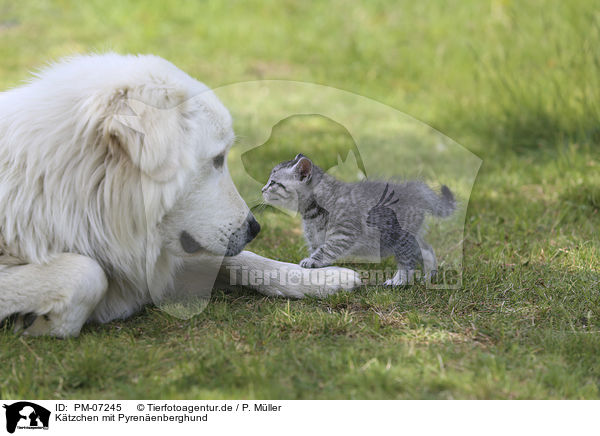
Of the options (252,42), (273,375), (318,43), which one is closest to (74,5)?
(252,42)

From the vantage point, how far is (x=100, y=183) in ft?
9.82

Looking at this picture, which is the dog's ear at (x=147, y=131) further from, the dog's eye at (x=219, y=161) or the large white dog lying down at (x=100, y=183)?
the dog's eye at (x=219, y=161)

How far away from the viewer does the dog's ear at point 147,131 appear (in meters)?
2.84

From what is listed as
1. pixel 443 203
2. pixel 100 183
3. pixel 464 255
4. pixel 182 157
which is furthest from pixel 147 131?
pixel 464 255

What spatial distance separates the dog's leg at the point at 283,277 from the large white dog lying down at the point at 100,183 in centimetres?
38

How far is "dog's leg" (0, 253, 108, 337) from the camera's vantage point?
290 centimetres

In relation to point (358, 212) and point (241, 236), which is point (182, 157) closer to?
point (241, 236)

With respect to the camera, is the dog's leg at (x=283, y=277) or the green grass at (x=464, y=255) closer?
the green grass at (x=464, y=255)

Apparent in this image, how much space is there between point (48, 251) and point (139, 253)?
0.40 meters

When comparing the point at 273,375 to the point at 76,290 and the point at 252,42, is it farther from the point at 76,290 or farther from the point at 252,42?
the point at 252,42

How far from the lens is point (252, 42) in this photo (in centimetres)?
1015
